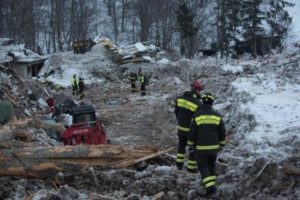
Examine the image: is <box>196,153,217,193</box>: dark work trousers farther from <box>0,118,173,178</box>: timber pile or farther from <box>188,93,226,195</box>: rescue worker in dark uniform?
<box>0,118,173,178</box>: timber pile

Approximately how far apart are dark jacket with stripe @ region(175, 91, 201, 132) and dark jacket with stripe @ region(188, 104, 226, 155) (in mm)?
1449

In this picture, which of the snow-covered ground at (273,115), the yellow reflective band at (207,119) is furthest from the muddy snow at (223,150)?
the yellow reflective band at (207,119)

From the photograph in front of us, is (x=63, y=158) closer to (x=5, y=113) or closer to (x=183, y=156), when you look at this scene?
(x=183, y=156)

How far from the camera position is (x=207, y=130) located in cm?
830

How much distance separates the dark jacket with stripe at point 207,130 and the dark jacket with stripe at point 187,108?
145 centimetres

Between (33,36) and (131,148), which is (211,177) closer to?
(131,148)

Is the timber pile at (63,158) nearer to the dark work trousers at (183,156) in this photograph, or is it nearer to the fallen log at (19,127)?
the dark work trousers at (183,156)

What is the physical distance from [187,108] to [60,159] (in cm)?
261

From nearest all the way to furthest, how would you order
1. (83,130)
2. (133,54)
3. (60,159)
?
(60,159)
(83,130)
(133,54)

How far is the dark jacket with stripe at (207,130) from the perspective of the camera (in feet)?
27.2

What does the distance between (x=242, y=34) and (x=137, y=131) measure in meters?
43.7

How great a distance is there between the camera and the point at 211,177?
8148mm

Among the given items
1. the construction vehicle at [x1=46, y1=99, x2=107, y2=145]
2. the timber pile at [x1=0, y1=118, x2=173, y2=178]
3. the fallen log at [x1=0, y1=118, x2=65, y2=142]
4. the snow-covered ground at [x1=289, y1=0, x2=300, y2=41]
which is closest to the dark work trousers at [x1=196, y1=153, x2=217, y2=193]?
the timber pile at [x1=0, y1=118, x2=173, y2=178]

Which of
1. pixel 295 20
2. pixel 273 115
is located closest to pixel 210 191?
pixel 273 115
